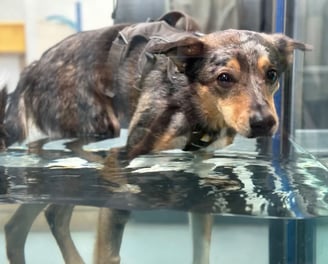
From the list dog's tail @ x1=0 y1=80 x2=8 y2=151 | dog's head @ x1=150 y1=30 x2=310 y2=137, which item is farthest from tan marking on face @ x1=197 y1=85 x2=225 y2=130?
dog's tail @ x1=0 y1=80 x2=8 y2=151

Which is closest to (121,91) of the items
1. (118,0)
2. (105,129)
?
(105,129)

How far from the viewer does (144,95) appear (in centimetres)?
96

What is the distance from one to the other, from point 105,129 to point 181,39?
237mm

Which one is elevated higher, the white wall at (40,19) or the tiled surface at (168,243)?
Result: the white wall at (40,19)

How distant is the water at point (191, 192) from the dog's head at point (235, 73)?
82 millimetres

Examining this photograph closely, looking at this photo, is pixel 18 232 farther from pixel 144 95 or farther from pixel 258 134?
pixel 258 134

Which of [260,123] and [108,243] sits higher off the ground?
[260,123]

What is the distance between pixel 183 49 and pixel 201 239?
0.32 metres

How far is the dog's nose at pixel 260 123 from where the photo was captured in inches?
32.5

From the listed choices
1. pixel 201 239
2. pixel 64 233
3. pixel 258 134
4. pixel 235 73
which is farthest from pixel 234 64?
pixel 64 233

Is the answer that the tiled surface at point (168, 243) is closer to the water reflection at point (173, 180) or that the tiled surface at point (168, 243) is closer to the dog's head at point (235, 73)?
the water reflection at point (173, 180)

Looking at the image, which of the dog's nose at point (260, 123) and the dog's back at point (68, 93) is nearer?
the dog's nose at point (260, 123)

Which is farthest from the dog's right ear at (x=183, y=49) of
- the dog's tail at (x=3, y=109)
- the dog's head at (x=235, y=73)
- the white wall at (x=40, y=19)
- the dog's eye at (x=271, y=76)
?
the dog's tail at (x=3, y=109)

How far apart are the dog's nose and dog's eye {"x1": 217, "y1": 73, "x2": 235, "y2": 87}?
7 centimetres
